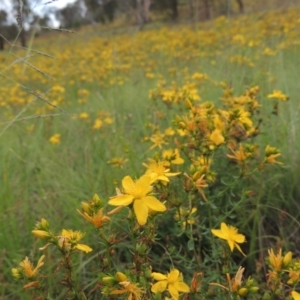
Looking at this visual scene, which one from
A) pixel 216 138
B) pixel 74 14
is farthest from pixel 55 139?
pixel 74 14

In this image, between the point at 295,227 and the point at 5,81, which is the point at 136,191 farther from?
the point at 5,81

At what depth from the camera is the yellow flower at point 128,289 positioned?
70 centimetres

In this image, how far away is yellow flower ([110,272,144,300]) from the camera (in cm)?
70

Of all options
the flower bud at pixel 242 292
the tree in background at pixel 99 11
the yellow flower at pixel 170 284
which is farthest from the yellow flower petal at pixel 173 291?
the tree in background at pixel 99 11

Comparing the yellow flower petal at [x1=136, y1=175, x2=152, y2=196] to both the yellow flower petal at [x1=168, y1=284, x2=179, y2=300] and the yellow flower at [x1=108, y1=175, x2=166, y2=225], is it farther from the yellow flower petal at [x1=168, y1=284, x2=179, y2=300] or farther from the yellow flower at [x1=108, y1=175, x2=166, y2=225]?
the yellow flower petal at [x1=168, y1=284, x2=179, y2=300]

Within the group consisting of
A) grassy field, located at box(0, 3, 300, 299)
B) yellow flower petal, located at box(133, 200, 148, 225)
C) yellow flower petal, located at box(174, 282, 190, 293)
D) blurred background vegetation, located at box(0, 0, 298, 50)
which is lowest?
grassy field, located at box(0, 3, 300, 299)

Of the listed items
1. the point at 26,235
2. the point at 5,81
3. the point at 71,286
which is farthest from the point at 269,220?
the point at 5,81

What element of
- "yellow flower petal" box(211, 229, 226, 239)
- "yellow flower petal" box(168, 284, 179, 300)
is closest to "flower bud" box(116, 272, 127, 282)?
"yellow flower petal" box(168, 284, 179, 300)

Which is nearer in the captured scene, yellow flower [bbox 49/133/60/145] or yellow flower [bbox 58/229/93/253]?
yellow flower [bbox 58/229/93/253]

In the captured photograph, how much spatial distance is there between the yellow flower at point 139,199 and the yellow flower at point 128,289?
0.09 metres

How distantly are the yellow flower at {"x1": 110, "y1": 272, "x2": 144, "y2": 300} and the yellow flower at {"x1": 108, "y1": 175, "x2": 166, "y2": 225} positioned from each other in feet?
0.30

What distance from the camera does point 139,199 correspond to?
29.4 inches

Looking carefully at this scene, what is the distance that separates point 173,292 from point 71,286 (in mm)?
181

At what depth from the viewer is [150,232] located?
83 cm
